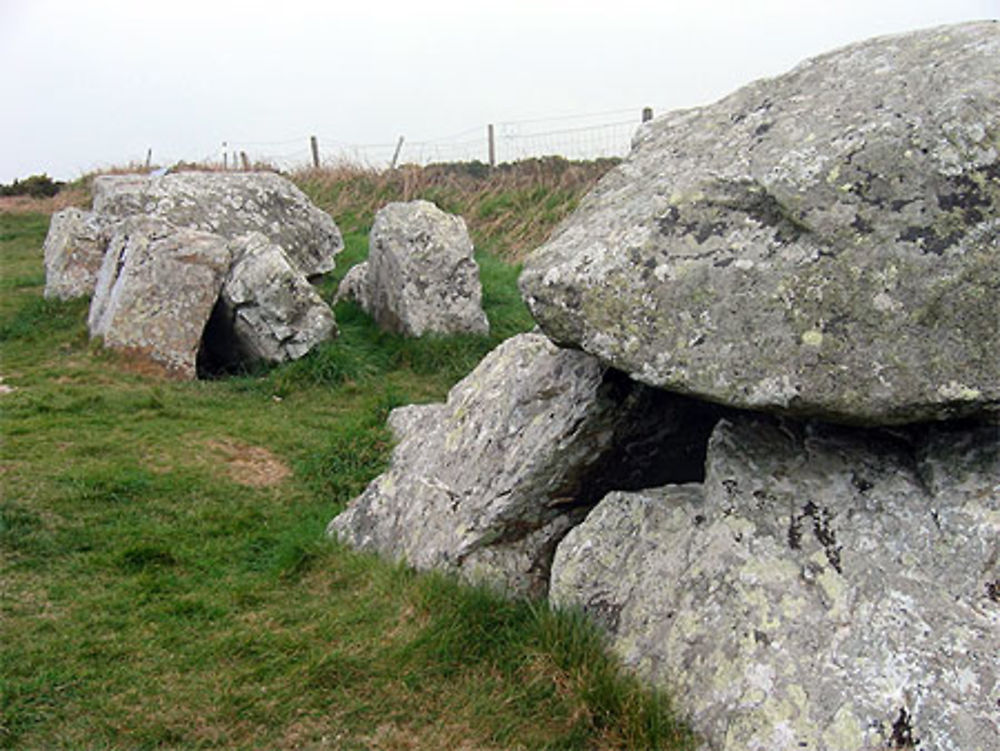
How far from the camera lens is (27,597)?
5.59m

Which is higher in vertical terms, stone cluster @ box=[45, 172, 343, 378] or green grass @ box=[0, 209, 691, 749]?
stone cluster @ box=[45, 172, 343, 378]

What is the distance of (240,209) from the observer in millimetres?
14570

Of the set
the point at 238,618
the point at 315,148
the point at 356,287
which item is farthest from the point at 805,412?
the point at 315,148

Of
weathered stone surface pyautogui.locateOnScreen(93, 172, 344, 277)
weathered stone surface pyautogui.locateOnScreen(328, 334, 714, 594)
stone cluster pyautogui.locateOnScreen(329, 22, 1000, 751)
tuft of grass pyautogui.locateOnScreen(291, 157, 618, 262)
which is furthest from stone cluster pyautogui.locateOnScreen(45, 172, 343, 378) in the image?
tuft of grass pyautogui.locateOnScreen(291, 157, 618, 262)

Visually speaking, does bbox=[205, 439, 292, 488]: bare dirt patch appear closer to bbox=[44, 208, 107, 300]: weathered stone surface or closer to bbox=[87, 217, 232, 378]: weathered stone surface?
bbox=[87, 217, 232, 378]: weathered stone surface

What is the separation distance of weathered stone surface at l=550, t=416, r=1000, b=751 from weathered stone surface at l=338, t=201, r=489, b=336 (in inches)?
294

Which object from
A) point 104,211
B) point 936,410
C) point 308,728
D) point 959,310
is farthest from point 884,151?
point 104,211

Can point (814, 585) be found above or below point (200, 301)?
below

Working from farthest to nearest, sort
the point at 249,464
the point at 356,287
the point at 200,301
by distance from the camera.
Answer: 1. the point at 356,287
2. the point at 200,301
3. the point at 249,464

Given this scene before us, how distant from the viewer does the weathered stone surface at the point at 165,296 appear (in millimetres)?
10875

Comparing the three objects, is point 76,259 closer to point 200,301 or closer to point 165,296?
point 165,296

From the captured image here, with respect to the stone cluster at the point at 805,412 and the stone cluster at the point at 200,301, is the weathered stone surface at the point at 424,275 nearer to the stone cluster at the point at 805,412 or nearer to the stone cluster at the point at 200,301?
the stone cluster at the point at 200,301

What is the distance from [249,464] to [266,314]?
333cm

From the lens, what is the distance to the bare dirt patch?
312 inches
